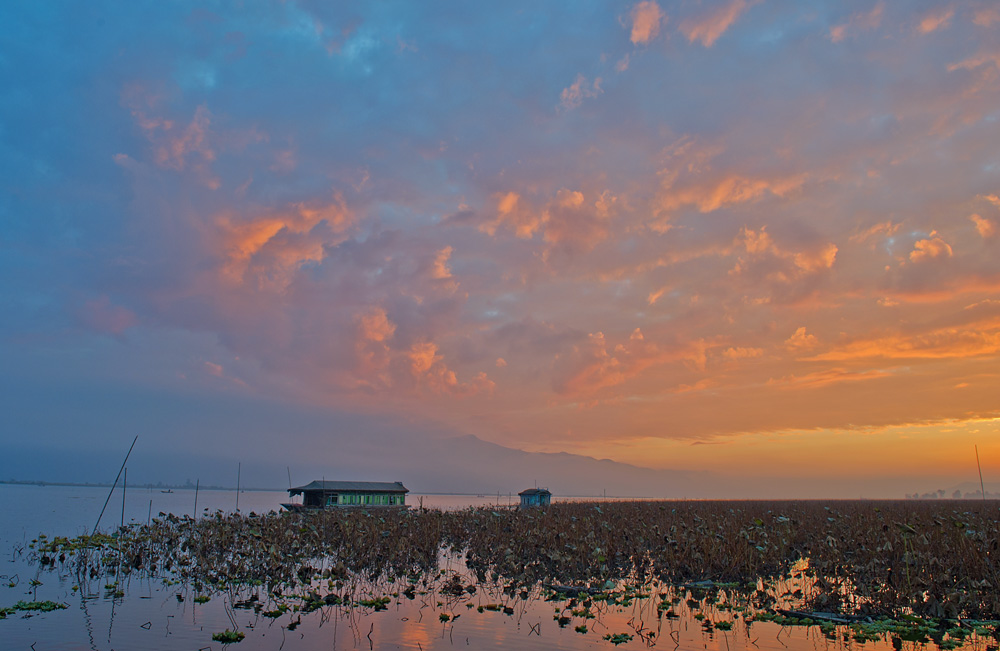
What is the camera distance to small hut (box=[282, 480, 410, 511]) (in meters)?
57.2

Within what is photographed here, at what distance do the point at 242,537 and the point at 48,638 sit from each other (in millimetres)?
11518

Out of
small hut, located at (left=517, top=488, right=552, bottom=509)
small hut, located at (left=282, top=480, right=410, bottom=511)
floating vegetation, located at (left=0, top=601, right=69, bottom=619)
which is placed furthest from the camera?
small hut, located at (left=517, top=488, right=552, bottom=509)

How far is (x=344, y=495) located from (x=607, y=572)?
42520 millimetres

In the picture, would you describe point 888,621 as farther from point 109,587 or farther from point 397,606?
point 109,587

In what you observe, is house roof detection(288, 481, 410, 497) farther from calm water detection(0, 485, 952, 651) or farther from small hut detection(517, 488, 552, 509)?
calm water detection(0, 485, 952, 651)

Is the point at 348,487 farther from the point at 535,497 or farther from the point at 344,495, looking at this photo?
the point at 535,497

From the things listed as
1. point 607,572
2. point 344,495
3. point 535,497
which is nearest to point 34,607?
point 607,572

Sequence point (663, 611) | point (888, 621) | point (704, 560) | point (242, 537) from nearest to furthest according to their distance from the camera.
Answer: point (888, 621)
point (663, 611)
point (704, 560)
point (242, 537)

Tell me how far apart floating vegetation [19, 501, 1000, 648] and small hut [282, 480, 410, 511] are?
28.4 m

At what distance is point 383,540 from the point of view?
81.8ft

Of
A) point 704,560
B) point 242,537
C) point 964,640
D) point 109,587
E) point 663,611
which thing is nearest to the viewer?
point 964,640

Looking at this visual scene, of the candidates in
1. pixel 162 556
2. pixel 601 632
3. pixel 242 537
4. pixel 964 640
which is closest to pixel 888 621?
pixel 964 640

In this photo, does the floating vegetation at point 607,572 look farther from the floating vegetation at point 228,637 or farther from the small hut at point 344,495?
the small hut at point 344,495

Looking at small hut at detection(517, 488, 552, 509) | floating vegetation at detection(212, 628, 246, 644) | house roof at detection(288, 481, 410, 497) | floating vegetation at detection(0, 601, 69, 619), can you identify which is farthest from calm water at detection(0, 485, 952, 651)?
small hut at detection(517, 488, 552, 509)
